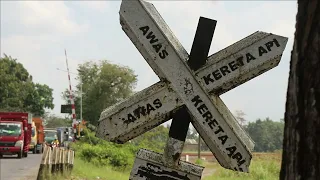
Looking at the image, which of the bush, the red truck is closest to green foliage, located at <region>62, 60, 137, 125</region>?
the red truck

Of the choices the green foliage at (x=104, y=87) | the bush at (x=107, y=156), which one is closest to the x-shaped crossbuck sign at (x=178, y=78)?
the bush at (x=107, y=156)

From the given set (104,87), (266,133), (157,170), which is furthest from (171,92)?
(266,133)

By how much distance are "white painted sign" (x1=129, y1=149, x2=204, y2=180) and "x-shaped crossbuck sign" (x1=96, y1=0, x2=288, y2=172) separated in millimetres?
175

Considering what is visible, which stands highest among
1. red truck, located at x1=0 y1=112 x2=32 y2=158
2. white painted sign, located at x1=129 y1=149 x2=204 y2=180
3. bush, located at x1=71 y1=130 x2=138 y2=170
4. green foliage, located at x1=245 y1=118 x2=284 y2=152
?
green foliage, located at x1=245 y1=118 x2=284 y2=152

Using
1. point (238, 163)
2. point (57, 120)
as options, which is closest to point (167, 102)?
point (238, 163)

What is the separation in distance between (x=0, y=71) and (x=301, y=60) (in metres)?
76.4

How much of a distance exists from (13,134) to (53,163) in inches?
800

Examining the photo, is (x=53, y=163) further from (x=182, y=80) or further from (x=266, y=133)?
(x=266, y=133)

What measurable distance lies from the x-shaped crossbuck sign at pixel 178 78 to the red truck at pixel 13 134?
31.4 m

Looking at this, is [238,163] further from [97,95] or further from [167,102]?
[97,95]

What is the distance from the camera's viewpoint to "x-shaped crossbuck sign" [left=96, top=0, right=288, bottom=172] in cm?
378

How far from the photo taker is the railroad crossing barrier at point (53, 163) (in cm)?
1392

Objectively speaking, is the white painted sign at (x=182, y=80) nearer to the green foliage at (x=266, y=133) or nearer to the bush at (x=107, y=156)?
the bush at (x=107, y=156)

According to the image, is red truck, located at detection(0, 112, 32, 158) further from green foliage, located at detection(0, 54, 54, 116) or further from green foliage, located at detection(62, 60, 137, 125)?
green foliage, located at detection(0, 54, 54, 116)
